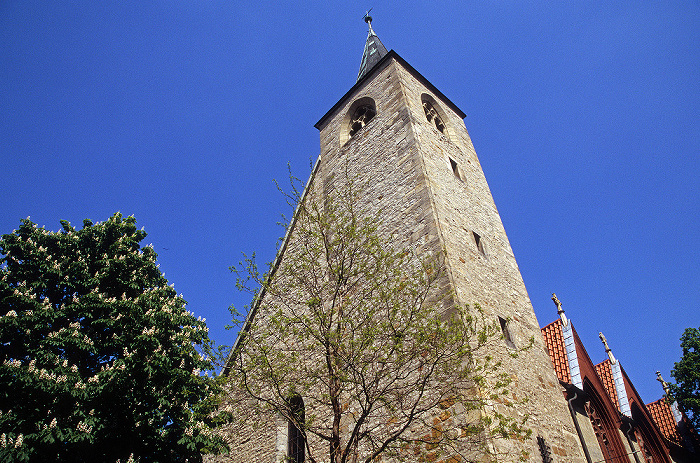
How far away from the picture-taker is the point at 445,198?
32.9ft

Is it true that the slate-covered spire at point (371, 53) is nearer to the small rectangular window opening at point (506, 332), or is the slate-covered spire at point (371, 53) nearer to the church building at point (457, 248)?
the church building at point (457, 248)

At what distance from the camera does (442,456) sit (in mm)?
6539

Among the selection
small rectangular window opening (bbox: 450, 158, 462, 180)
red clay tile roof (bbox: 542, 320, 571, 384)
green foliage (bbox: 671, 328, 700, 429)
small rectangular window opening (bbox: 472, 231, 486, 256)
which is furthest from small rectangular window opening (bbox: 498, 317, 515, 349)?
green foliage (bbox: 671, 328, 700, 429)

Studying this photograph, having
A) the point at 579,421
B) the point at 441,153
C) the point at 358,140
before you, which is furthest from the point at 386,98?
the point at 579,421

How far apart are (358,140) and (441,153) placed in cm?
262

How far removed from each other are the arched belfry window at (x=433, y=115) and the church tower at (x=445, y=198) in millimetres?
39

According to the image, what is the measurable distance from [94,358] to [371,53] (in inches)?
598

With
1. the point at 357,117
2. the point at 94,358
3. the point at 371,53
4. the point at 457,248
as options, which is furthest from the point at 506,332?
the point at 371,53

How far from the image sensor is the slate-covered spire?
17.5 metres

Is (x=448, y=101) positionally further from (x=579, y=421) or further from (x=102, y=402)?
(x=102, y=402)

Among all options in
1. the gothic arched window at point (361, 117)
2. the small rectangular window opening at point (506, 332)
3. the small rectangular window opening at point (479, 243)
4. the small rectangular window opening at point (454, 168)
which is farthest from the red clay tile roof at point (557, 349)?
the gothic arched window at point (361, 117)

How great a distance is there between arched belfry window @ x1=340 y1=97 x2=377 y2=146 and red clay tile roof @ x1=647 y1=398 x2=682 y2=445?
17233 millimetres

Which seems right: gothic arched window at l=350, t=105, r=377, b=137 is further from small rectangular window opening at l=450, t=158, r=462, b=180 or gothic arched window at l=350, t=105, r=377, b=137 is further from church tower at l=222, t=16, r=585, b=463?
small rectangular window opening at l=450, t=158, r=462, b=180

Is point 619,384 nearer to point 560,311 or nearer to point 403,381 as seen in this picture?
point 560,311
